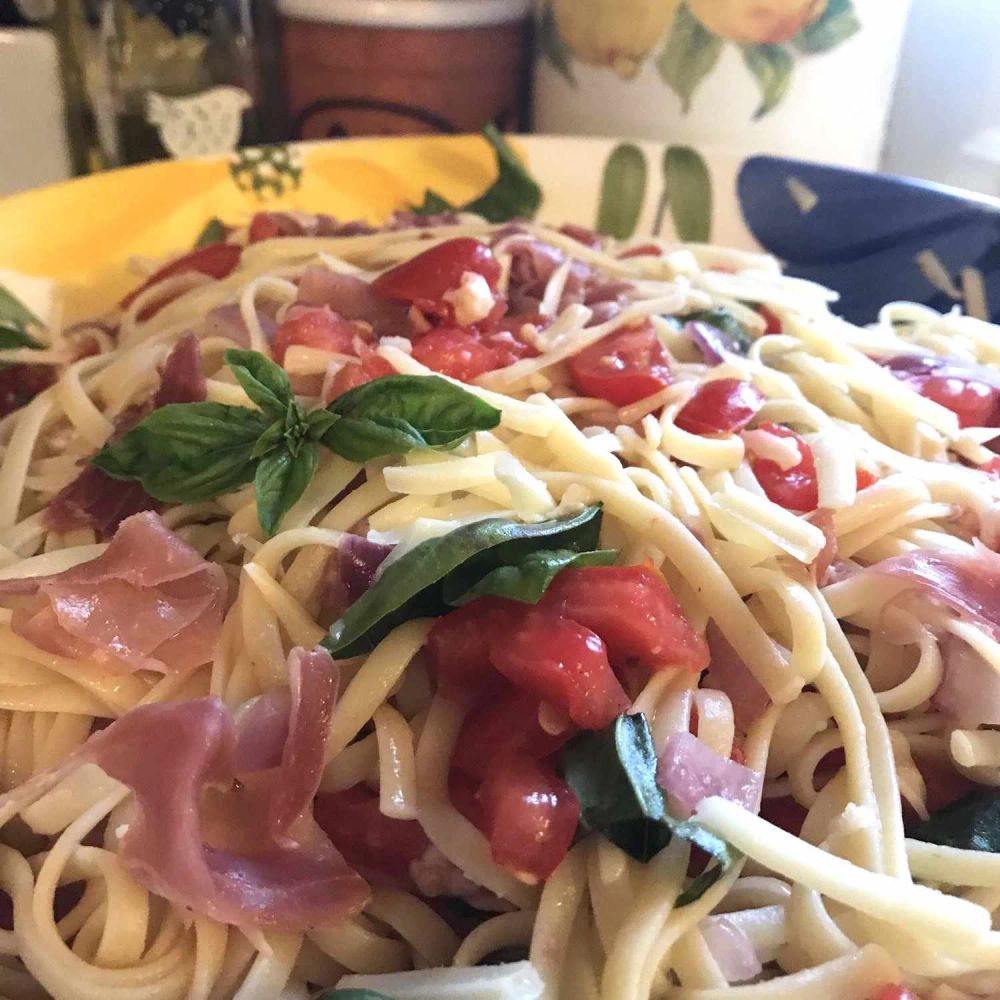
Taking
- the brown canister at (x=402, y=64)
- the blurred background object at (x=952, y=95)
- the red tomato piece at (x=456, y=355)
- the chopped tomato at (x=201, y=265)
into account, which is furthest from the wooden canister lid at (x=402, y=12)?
the red tomato piece at (x=456, y=355)

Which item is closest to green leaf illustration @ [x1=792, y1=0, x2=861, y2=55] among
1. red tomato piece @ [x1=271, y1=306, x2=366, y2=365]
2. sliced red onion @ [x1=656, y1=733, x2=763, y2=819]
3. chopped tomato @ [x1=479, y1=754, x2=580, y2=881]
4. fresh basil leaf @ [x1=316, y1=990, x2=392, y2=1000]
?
red tomato piece @ [x1=271, y1=306, x2=366, y2=365]

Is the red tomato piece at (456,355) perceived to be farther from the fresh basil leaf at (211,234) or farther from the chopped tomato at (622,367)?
the fresh basil leaf at (211,234)

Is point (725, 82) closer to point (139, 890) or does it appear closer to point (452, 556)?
point (452, 556)

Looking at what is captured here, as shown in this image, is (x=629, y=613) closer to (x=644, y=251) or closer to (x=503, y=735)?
(x=503, y=735)

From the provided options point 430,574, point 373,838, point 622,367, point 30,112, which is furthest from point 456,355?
point 30,112

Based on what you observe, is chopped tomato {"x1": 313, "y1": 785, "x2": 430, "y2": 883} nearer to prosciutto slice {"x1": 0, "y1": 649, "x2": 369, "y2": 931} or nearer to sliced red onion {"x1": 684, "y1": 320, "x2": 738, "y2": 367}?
prosciutto slice {"x1": 0, "y1": 649, "x2": 369, "y2": 931}

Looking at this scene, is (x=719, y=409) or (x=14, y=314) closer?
(x=719, y=409)
